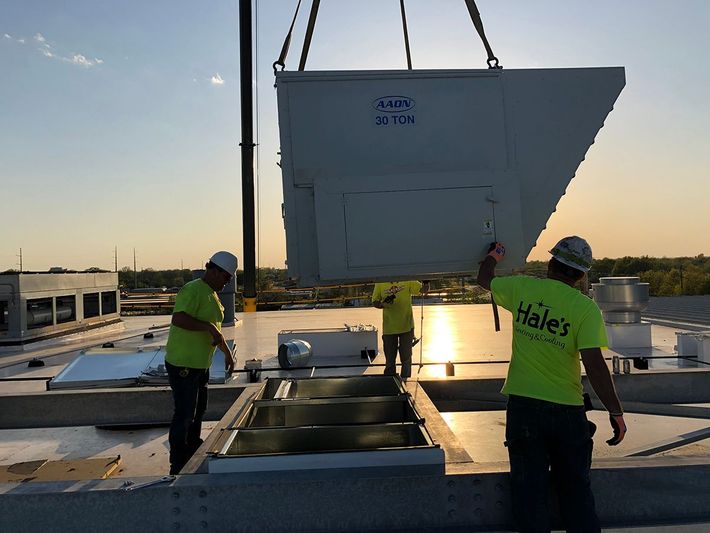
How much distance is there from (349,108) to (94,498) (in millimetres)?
2931

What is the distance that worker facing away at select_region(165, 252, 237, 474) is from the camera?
13.6ft

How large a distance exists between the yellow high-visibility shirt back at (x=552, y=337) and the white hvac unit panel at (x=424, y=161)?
1.08 metres

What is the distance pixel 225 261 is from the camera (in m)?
4.36

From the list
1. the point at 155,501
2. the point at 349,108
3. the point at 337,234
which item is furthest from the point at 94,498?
the point at 349,108

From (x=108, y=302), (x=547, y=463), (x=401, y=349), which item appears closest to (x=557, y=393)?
(x=547, y=463)

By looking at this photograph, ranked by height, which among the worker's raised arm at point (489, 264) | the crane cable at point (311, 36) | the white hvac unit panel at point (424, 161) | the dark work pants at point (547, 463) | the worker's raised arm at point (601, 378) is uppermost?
the crane cable at point (311, 36)

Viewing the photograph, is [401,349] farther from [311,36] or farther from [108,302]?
[108,302]

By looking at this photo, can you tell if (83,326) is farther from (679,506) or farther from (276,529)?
(679,506)

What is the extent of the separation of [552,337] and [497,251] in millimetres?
1109

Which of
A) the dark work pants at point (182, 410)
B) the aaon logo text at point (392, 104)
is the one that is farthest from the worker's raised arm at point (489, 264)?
the dark work pants at point (182, 410)

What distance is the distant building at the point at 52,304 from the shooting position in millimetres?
10250

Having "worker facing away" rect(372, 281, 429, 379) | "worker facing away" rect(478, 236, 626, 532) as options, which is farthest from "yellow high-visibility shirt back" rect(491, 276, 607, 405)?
"worker facing away" rect(372, 281, 429, 379)

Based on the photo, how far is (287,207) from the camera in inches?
157

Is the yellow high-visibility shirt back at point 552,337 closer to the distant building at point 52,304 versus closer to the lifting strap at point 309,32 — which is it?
the lifting strap at point 309,32
